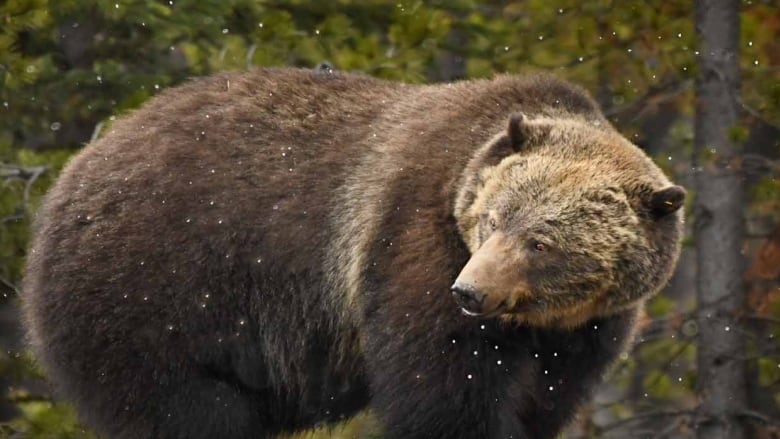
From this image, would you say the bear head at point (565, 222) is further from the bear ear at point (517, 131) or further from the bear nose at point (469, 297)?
the bear nose at point (469, 297)

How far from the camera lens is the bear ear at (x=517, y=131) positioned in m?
5.59

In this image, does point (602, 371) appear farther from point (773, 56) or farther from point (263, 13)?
point (773, 56)

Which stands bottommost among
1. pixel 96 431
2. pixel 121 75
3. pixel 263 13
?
pixel 96 431

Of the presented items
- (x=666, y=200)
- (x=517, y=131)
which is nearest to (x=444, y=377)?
(x=517, y=131)

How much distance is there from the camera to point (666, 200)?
5531mm

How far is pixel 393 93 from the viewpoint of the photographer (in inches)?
258

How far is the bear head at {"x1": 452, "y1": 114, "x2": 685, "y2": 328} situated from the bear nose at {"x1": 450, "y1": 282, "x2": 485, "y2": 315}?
0.59 ft

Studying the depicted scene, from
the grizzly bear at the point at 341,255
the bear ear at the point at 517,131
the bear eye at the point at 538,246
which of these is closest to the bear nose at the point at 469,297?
the grizzly bear at the point at 341,255

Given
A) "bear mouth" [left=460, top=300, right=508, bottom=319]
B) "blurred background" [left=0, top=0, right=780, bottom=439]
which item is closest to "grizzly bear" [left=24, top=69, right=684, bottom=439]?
"bear mouth" [left=460, top=300, right=508, bottom=319]

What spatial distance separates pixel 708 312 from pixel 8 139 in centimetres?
487

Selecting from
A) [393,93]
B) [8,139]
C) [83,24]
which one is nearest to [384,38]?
[83,24]

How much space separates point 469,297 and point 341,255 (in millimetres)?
1223

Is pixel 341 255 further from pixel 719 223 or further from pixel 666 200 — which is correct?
pixel 719 223

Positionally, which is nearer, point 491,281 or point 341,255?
point 491,281
